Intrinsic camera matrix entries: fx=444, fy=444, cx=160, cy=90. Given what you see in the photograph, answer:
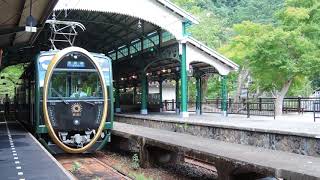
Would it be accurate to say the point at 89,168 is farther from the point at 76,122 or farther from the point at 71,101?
the point at 71,101

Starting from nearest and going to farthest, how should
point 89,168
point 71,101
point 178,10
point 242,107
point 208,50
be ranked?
point 89,168 → point 71,101 → point 178,10 → point 208,50 → point 242,107

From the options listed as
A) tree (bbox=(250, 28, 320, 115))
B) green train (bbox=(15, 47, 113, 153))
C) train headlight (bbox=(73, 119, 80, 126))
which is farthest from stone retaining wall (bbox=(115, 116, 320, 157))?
tree (bbox=(250, 28, 320, 115))

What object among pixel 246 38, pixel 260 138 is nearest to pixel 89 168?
pixel 260 138

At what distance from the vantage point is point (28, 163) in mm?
9234

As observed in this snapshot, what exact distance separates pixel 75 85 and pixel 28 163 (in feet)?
16.3

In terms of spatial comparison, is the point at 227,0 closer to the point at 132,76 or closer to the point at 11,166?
the point at 132,76

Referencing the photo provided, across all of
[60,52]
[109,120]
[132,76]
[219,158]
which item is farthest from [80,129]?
[132,76]

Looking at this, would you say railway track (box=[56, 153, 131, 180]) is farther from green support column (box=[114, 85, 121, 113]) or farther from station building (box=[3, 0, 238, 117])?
green support column (box=[114, 85, 121, 113])

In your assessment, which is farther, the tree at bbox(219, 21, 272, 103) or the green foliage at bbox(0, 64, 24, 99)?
the green foliage at bbox(0, 64, 24, 99)

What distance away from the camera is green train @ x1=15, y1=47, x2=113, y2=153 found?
1334cm

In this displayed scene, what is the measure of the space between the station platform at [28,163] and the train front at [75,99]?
99cm

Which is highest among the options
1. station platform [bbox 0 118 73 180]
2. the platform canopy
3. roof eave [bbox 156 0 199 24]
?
roof eave [bbox 156 0 199 24]

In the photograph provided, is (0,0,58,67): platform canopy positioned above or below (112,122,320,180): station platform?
above

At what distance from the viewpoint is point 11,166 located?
29.4 feet
